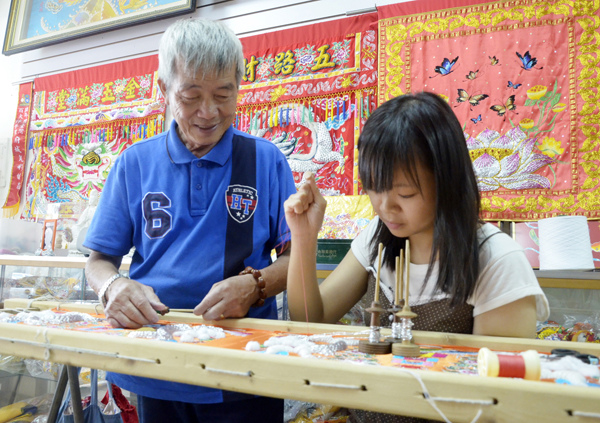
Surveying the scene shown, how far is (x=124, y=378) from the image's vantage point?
106 cm

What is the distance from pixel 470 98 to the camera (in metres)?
2.59

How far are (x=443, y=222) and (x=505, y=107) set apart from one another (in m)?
A: 1.80

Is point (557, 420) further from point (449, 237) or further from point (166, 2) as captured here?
Result: point (166, 2)

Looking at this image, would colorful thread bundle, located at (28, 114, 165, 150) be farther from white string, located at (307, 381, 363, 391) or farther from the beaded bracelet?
white string, located at (307, 381, 363, 391)

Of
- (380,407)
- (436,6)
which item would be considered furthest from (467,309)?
(436,6)

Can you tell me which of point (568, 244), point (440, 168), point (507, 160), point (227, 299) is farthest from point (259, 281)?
point (507, 160)

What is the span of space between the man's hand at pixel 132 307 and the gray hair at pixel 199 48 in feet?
1.72

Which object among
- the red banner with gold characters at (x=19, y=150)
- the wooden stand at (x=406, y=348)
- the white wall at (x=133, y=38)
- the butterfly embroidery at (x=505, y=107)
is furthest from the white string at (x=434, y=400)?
the red banner with gold characters at (x=19, y=150)

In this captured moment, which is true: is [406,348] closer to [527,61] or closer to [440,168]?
[440,168]

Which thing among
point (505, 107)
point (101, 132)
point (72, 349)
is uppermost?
point (101, 132)

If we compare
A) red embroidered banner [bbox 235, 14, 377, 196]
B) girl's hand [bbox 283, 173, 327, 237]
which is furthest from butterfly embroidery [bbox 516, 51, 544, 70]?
girl's hand [bbox 283, 173, 327, 237]

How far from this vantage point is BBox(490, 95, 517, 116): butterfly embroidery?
250 cm

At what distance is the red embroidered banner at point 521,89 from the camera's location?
237 centimetres

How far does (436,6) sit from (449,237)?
2.14 m
